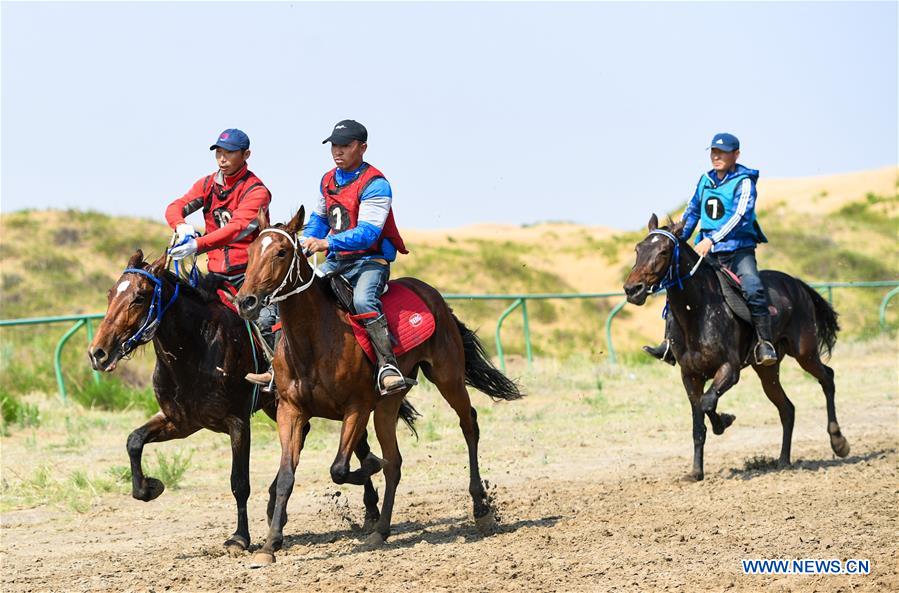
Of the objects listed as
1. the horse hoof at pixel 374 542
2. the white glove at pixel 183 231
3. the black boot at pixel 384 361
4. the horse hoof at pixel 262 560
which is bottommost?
the horse hoof at pixel 374 542

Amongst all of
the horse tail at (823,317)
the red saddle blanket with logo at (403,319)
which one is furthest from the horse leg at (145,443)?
the horse tail at (823,317)

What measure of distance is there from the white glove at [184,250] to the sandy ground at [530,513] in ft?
6.91

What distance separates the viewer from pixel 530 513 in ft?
31.4

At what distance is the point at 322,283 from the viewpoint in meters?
8.20

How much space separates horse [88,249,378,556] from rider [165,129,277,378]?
11.4 inches

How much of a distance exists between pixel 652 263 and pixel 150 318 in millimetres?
4457

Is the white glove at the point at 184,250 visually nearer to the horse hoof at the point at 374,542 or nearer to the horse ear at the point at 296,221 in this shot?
the horse ear at the point at 296,221

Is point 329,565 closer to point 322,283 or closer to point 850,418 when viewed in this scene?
point 322,283

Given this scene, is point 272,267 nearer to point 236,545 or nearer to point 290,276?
point 290,276

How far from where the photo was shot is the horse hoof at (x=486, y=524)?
8805mm

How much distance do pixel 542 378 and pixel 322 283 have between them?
10.8m

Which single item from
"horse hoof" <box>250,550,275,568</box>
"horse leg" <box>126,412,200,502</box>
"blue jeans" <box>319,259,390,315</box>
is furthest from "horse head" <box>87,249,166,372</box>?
"horse hoof" <box>250,550,275,568</box>

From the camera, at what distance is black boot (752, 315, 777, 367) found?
36.1 ft

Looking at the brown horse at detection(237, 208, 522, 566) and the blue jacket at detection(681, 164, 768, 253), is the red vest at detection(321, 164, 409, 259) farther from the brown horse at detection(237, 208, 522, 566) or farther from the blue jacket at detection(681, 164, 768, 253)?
the blue jacket at detection(681, 164, 768, 253)
